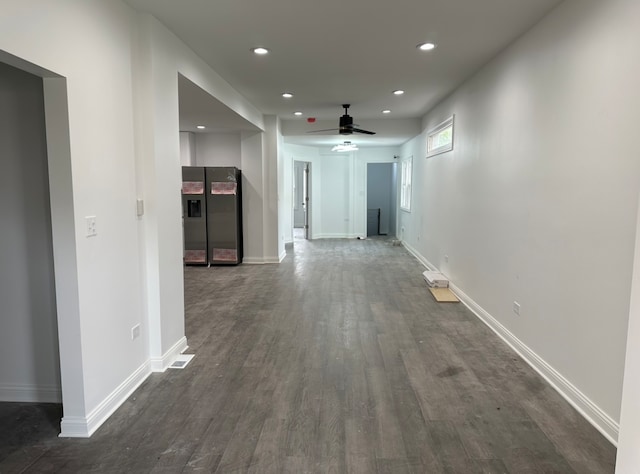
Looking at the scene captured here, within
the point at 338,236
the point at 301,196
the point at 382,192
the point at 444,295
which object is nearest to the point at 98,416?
the point at 444,295

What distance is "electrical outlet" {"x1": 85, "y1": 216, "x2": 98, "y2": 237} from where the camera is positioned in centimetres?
227

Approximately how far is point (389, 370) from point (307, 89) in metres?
3.66

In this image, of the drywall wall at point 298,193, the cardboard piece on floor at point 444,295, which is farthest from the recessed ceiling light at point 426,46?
the drywall wall at point 298,193

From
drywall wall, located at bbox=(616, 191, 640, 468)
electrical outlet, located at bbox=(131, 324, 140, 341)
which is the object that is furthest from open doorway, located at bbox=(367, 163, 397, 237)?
drywall wall, located at bbox=(616, 191, 640, 468)

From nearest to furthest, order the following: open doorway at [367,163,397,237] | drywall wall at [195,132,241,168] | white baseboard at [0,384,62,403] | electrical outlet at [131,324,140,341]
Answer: white baseboard at [0,384,62,403], electrical outlet at [131,324,140,341], drywall wall at [195,132,241,168], open doorway at [367,163,397,237]

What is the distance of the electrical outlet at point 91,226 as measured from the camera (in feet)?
7.45

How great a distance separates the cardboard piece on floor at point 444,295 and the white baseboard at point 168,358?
3.04 meters

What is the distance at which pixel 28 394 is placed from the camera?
2574 mm

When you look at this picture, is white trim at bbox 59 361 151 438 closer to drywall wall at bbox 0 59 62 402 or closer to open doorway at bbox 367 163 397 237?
drywall wall at bbox 0 59 62 402

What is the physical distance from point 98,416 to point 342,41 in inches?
130

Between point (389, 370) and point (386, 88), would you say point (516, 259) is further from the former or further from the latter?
point (386, 88)

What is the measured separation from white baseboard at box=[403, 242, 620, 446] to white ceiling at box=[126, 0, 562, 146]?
2.54 m

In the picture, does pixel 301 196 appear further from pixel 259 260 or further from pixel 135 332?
pixel 135 332

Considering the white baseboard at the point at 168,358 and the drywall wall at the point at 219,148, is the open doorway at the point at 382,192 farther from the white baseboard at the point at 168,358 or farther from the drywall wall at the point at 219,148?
the white baseboard at the point at 168,358
